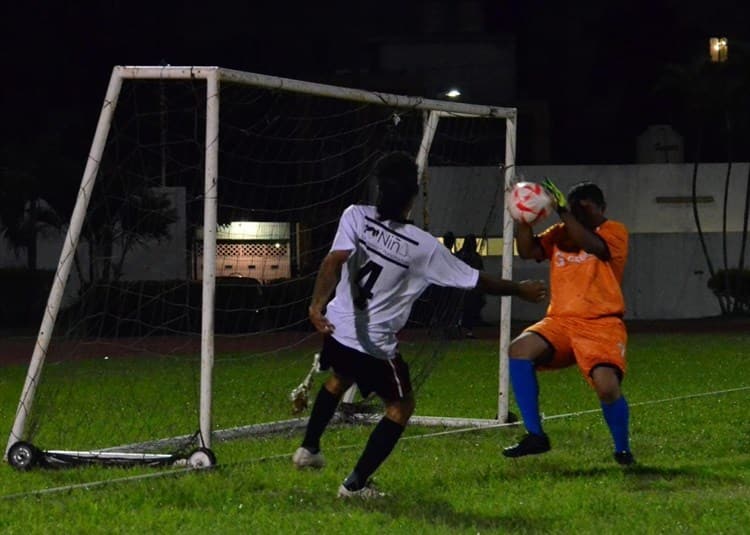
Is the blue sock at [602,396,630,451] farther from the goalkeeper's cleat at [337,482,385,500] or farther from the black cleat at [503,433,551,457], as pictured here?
the goalkeeper's cleat at [337,482,385,500]

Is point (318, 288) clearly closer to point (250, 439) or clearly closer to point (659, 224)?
point (250, 439)

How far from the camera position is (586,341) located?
955 centimetres

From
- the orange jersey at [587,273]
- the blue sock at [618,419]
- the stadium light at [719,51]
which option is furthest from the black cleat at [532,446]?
the stadium light at [719,51]

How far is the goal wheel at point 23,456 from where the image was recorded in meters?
9.49

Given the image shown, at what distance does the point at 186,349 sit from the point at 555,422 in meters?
10.5

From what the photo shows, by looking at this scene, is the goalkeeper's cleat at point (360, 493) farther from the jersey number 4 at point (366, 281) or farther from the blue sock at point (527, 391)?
the blue sock at point (527, 391)

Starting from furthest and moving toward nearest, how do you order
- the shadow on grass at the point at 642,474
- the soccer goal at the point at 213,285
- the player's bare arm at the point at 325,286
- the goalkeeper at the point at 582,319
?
the soccer goal at the point at 213,285, the goalkeeper at the point at 582,319, the shadow on grass at the point at 642,474, the player's bare arm at the point at 325,286

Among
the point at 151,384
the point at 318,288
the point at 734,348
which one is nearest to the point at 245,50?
the point at 734,348

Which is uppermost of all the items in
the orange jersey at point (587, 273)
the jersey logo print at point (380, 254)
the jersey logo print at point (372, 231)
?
the jersey logo print at point (372, 231)

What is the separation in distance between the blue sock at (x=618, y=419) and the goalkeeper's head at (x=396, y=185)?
2.18 meters

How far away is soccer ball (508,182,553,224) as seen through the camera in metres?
9.03

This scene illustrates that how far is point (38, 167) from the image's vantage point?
121 feet

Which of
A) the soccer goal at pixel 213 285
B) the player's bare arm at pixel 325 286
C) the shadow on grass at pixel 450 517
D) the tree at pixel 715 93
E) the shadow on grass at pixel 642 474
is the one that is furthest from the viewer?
the tree at pixel 715 93

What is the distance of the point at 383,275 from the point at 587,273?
1922mm
